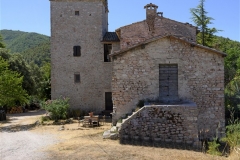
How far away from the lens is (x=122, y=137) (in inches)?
426

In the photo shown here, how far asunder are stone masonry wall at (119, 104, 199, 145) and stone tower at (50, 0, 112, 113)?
8.52m

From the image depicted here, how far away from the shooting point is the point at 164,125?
10758 millimetres

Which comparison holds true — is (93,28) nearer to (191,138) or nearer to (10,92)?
(10,92)

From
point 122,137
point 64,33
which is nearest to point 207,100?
point 122,137

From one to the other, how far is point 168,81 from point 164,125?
297 centimetres

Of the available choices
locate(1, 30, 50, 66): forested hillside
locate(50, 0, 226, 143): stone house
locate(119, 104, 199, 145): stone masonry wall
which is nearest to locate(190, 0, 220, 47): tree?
locate(50, 0, 226, 143): stone house

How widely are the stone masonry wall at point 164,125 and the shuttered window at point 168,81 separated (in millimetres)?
2179

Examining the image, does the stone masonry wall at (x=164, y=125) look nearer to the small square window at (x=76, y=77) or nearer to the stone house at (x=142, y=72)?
the stone house at (x=142, y=72)

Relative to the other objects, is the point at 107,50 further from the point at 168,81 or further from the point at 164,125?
the point at 164,125

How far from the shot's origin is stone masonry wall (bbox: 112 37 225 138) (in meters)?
12.8

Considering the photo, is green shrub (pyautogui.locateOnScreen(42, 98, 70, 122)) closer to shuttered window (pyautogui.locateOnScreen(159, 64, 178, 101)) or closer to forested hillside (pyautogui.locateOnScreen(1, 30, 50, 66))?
shuttered window (pyautogui.locateOnScreen(159, 64, 178, 101))

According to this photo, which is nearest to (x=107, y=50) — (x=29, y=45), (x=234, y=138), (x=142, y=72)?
(x=142, y=72)

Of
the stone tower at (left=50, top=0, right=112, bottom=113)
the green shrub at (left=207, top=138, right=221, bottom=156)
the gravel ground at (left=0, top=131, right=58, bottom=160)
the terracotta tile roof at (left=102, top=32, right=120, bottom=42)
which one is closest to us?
the green shrub at (left=207, top=138, right=221, bottom=156)

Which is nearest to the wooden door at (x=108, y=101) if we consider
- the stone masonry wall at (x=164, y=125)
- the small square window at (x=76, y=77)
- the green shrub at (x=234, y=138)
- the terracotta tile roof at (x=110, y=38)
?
the small square window at (x=76, y=77)
